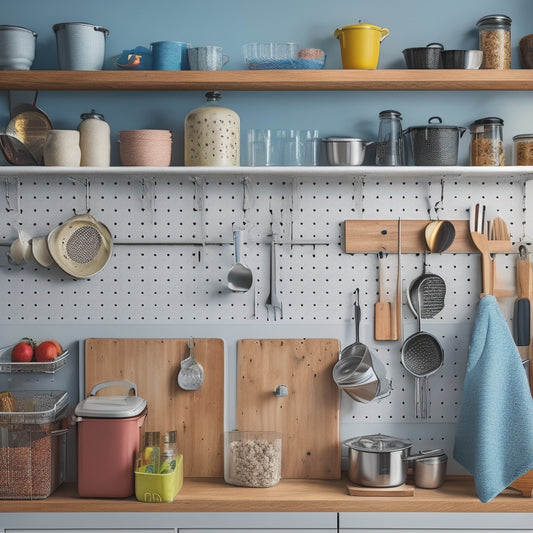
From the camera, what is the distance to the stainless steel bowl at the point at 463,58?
93.8 inches

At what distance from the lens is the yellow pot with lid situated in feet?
7.80

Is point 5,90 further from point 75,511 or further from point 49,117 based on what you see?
point 75,511

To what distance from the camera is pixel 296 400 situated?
2605 millimetres

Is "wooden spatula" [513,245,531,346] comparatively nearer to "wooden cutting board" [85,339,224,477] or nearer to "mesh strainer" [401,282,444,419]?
"mesh strainer" [401,282,444,419]

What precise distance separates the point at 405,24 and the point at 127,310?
1.31 m

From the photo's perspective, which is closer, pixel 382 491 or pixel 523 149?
pixel 382 491

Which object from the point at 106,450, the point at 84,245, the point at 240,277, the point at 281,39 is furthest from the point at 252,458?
the point at 281,39

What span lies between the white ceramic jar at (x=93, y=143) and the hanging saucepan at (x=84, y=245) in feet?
0.71

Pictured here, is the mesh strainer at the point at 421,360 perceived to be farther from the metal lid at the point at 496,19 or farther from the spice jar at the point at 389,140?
the metal lid at the point at 496,19

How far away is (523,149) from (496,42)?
0.34 m

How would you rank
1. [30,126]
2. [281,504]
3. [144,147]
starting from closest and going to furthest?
[281,504]
[144,147]
[30,126]

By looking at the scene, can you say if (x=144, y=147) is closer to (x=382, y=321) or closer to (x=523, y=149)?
(x=382, y=321)

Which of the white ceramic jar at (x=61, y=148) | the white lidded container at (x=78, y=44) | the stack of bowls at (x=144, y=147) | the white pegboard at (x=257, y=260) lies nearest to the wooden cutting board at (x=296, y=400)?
the white pegboard at (x=257, y=260)

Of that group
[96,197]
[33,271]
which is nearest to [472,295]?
[96,197]
